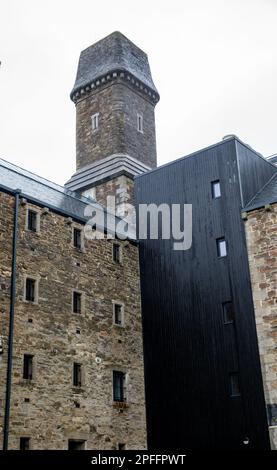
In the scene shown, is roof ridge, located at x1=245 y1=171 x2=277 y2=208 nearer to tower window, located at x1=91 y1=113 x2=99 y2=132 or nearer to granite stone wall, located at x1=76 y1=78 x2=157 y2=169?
granite stone wall, located at x1=76 y1=78 x2=157 y2=169

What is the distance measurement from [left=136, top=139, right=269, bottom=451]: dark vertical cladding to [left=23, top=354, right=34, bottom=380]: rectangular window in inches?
243

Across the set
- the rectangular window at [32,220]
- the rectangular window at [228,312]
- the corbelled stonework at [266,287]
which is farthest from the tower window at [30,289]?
the corbelled stonework at [266,287]

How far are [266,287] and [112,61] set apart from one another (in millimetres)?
21955

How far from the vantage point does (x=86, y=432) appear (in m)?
24.2

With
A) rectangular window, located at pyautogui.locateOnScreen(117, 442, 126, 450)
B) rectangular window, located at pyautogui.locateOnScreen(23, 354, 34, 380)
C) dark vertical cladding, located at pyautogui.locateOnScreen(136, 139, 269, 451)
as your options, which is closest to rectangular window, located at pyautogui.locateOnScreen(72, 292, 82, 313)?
rectangular window, located at pyautogui.locateOnScreen(23, 354, 34, 380)

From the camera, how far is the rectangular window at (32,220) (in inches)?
988

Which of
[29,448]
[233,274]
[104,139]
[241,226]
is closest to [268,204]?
[241,226]

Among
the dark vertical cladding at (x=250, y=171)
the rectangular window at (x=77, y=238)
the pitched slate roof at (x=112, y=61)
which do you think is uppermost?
the pitched slate roof at (x=112, y=61)

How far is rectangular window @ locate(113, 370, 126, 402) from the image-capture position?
26.3 metres

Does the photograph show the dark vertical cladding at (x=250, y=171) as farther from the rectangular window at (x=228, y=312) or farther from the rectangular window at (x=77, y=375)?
the rectangular window at (x=77, y=375)

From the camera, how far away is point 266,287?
2531 cm

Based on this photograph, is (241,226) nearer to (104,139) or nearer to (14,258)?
(14,258)

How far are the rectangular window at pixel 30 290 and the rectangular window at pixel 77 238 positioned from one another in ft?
9.80

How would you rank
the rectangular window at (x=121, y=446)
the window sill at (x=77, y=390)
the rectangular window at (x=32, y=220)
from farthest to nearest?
the rectangular window at (x=121, y=446), the rectangular window at (x=32, y=220), the window sill at (x=77, y=390)
